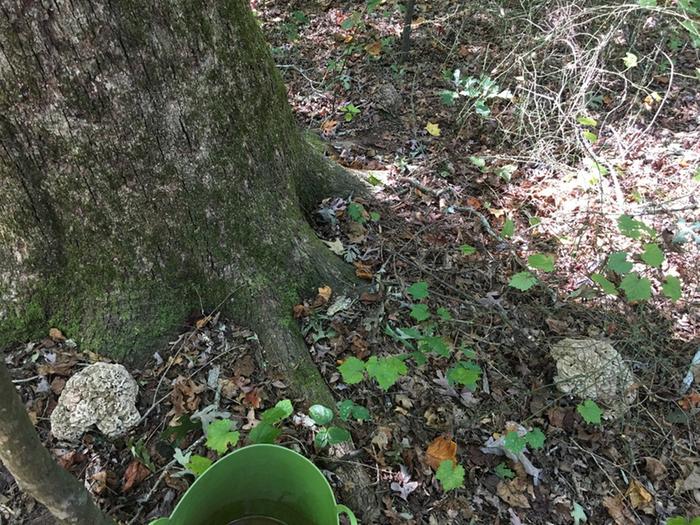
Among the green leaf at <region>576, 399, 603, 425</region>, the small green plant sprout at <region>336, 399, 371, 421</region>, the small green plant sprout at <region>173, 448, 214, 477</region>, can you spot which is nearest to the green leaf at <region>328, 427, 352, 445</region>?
the small green plant sprout at <region>336, 399, 371, 421</region>

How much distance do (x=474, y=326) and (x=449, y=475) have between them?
41.1 inches

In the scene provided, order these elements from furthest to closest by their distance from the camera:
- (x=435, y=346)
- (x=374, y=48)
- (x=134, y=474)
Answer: (x=374, y=48), (x=435, y=346), (x=134, y=474)

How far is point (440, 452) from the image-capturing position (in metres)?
2.37

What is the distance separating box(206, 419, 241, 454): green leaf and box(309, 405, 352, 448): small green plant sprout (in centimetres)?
34

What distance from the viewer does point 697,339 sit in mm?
3141

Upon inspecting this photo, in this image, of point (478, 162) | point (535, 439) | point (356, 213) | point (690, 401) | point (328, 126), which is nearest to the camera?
point (535, 439)

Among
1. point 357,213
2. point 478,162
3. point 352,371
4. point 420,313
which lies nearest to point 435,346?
point 420,313

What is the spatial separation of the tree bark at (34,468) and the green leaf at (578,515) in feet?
6.78

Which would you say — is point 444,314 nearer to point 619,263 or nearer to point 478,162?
point 619,263

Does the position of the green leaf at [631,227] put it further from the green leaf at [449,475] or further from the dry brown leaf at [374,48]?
the dry brown leaf at [374,48]

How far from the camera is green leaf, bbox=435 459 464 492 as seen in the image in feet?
6.79

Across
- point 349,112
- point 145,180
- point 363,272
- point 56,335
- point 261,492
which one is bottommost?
point 261,492

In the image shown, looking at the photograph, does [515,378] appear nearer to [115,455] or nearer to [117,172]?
[115,455]

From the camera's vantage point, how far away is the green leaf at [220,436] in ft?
6.37
